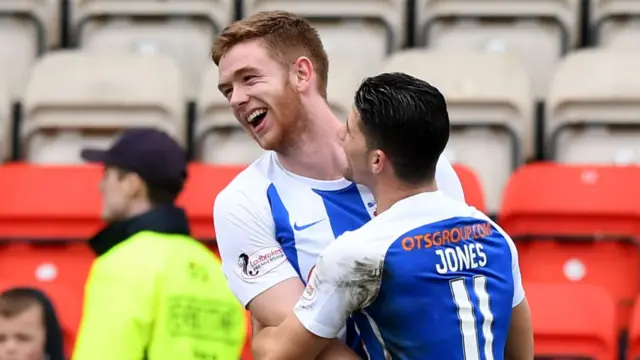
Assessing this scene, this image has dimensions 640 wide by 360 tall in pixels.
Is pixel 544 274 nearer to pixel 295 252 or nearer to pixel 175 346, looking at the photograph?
pixel 175 346

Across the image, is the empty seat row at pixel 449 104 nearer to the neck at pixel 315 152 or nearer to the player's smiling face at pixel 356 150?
the neck at pixel 315 152

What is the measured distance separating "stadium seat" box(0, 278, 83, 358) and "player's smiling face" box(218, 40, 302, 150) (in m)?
1.79

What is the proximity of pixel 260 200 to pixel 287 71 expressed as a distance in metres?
0.27

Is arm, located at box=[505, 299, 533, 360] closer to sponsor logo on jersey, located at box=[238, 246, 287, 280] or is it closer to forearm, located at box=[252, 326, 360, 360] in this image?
forearm, located at box=[252, 326, 360, 360]

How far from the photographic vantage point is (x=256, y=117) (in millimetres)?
2869

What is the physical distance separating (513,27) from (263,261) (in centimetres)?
327

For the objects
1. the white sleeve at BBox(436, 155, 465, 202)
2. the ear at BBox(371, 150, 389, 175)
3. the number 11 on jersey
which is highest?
the ear at BBox(371, 150, 389, 175)

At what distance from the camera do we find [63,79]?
545cm

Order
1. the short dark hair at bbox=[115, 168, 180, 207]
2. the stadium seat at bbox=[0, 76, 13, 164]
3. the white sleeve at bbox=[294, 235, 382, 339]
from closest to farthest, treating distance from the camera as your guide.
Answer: the white sleeve at bbox=[294, 235, 382, 339] → the short dark hair at bbox=[115, 168, 180, 207] → the stadium seat at bbox=[0, 76, 13, 164]

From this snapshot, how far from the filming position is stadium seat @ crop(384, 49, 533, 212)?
5.23 meters

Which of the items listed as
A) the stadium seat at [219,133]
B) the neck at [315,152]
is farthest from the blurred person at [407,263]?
the stadium seat at [219,133]

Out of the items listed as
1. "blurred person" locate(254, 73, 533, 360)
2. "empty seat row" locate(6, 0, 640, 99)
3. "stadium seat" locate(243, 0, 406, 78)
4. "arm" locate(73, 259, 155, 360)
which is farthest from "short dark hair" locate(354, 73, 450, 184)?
"stadium seat" locate(243, 0, 406, 78)

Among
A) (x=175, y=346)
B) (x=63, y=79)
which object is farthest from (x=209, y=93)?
(x=175, y=346)

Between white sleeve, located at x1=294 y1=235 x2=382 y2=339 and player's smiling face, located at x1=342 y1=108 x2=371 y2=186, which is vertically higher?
player's smiling face, located at x1=342 y1=108 x2=371 y2=186
